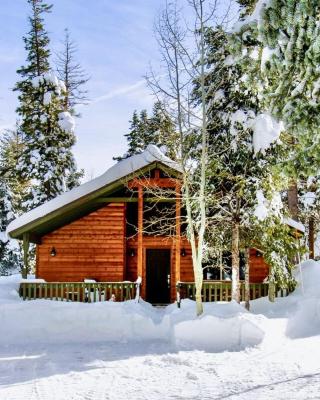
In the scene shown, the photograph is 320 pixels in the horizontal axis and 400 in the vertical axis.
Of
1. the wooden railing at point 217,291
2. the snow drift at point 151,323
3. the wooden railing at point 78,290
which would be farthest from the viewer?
the wooden railing at point 217,291

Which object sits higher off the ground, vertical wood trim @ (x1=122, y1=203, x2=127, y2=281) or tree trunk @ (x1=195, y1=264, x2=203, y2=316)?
vertical wood trim @ (x1=122, y1=203, x2=127, y2=281)

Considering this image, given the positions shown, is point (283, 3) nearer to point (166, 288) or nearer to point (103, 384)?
point (103, 384)

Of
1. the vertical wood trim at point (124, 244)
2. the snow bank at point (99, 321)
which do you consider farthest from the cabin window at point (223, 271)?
the snow bank at point (99, 321)

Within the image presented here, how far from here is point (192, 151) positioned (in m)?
14.6

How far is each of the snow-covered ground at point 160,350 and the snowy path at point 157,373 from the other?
2 cm

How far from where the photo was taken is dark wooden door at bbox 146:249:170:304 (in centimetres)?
2080

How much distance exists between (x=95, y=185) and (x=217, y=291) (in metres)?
6.09

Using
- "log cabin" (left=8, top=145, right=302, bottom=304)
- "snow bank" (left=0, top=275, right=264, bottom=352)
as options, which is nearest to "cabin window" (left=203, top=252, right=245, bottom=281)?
"log cabin" (left=8, top=145, right=302, bottom=304)

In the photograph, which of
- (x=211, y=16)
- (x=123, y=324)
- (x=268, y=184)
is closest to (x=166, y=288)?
(x=123, y=324)

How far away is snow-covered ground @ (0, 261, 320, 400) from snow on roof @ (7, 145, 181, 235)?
9.17 ft

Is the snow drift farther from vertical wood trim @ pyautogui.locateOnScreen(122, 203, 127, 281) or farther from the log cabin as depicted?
vertical wood trim @ pyautogui.locateOnScreen(122, 203, 127, 281)

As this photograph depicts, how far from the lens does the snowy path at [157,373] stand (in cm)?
722

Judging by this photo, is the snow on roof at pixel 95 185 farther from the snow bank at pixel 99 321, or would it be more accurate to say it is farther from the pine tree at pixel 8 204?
the pine tree at pixel 8 204

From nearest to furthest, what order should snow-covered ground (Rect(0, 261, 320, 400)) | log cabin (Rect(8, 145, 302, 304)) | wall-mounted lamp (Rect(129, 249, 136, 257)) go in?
snow-covered ground (Rect(0, 261, 320, 400))
log cabin (Rect(8, 145, 302, 304))
wall-mounted lamp (Rect(129, 249, 136, 257))
